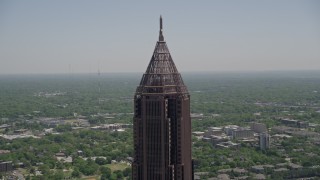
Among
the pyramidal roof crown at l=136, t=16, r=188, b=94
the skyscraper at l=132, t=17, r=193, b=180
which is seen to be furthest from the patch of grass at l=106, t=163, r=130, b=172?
the pyramidal roof crown at l=136, t=16, r=188, b=94

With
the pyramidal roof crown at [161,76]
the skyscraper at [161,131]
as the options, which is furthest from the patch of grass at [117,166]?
the pyramidal roof crown at [161,76]

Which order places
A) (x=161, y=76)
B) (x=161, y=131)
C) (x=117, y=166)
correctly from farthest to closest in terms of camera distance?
(x=117, y=166), (x=161, y=76), (x=161, y=131)

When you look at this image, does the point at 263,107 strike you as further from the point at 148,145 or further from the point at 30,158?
the point at 148,145

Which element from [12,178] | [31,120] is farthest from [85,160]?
[31,120]

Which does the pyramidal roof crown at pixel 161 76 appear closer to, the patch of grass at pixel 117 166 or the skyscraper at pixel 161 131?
the skyscraper at pixel 161 131

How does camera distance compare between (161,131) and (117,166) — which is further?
(117,166)

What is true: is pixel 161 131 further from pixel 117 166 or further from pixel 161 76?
pixel 117 166

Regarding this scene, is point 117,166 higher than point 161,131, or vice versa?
point 161,131

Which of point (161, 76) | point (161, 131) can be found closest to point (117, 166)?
point (161, 76)
